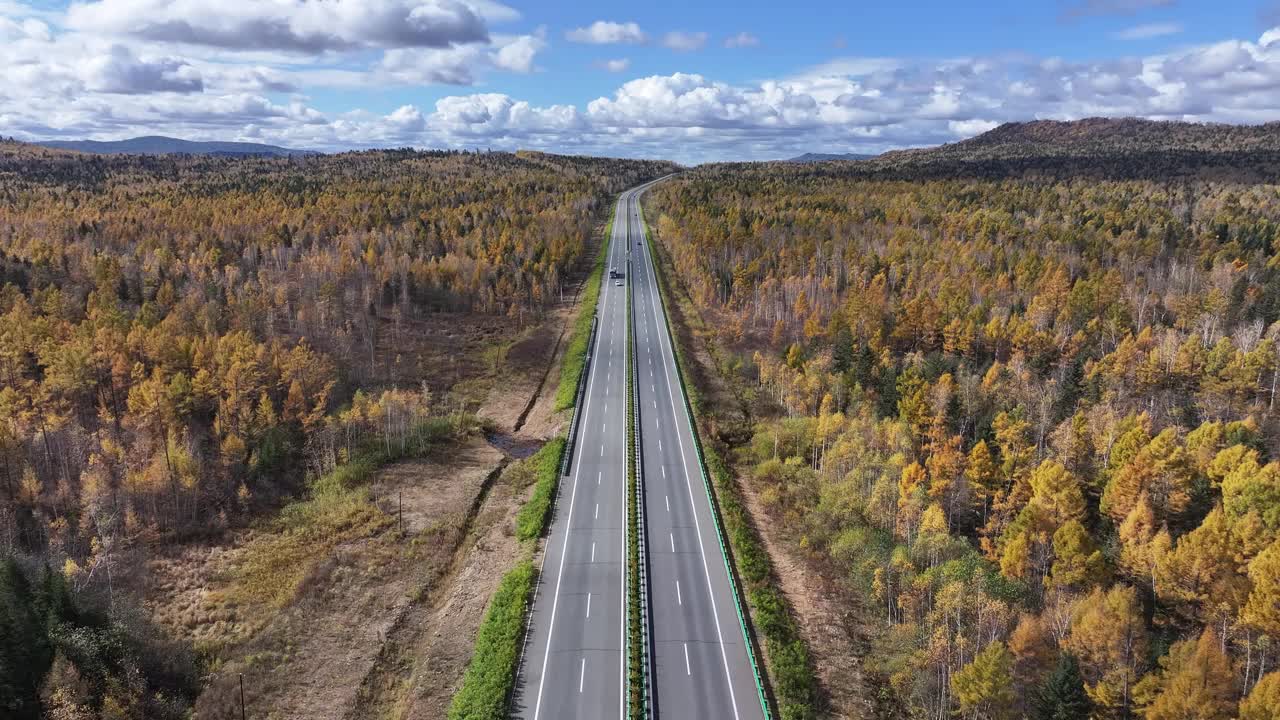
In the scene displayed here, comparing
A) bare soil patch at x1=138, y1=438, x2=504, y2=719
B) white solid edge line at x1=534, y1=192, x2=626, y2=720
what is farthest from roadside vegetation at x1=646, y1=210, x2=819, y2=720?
bare soil patch at x1=138, y1=438, x2=504, y2=719

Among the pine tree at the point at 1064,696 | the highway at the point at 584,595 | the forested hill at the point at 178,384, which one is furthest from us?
the forested hill at the point at 178,384

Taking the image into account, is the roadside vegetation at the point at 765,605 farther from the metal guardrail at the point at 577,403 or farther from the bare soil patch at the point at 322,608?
the bare soil patch at the point at 322,608

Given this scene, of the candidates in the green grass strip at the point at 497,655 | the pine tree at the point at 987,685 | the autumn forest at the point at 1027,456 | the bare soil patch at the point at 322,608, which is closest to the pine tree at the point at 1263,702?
the autumn forest at the point at 1027,456

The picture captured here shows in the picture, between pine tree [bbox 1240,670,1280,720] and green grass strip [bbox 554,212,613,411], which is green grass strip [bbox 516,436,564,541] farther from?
pine tree [bbox 1240,670,1280,720]

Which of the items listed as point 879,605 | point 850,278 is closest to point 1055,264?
point 850,278

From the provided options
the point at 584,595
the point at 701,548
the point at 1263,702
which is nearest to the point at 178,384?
the point at 584,595
